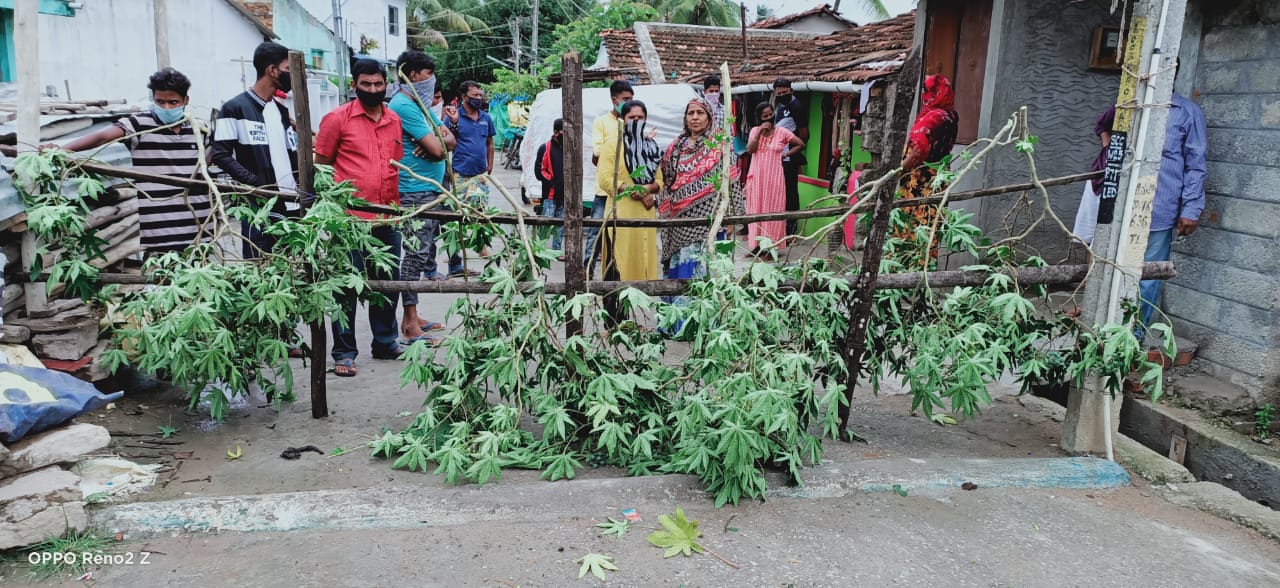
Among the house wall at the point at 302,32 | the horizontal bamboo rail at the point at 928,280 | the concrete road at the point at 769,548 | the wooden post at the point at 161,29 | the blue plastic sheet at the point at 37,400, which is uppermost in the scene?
the house wall at the point at 302,32

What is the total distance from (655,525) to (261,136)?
11.9ft

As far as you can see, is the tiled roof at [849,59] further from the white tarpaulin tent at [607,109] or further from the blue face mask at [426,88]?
the blue face mask at [426,88]

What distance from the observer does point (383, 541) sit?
3221mm

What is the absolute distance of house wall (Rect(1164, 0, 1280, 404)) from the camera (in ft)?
15.6

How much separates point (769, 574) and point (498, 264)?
1.96 m

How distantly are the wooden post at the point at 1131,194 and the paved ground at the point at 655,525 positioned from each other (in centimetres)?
28

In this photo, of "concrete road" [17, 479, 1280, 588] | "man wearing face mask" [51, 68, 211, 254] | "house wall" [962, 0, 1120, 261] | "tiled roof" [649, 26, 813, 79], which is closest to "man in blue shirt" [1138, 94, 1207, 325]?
"house wall" [962, 0, 1120, 261]

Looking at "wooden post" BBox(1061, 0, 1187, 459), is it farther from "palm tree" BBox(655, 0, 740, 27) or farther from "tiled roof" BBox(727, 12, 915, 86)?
"palm tree" BBox(655, 0, 740, 27)

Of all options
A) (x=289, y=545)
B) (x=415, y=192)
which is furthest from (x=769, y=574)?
(x=415, y=192)

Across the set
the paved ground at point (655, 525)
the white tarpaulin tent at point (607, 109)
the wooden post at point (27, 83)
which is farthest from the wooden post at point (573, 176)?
the white tarpaulin tent at point (607, 109)

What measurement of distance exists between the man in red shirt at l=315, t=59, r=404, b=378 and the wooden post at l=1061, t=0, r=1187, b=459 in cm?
372

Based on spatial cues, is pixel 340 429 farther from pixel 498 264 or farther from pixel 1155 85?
pixel 1155 85

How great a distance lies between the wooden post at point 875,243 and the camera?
3607 mm

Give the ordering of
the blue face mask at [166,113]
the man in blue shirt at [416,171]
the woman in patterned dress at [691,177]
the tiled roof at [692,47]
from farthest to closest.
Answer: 1. the tiled roof at [692,47]
2. the woman in patterned dress at [691,177]
3. the man in blue shirt at [416,171]
4. the blue face mask at [166,113]
